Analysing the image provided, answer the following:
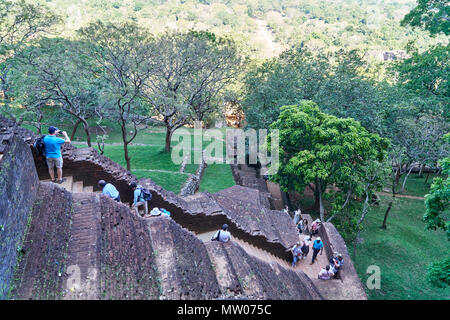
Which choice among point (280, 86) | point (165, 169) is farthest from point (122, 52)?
point (280, 86)

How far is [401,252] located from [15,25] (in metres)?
28.7

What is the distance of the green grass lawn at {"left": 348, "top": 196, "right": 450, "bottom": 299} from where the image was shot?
1282 centimetres

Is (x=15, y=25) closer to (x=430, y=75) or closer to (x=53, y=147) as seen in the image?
(x=53, y=147)

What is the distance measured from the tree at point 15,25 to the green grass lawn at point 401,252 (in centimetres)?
2323

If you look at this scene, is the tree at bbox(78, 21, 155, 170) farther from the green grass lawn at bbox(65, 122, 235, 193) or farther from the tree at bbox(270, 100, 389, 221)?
the tree at bbox(270, 100, 389, 221)

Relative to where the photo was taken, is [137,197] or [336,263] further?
[336,263]

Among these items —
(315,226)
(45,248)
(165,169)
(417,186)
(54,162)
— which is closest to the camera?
(45,248)

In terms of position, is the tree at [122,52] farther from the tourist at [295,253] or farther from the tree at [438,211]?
the tree at [438,211]

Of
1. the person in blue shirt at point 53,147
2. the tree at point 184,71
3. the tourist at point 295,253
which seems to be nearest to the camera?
the person in blue shirt at point 53,147

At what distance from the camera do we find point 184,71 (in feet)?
71.4

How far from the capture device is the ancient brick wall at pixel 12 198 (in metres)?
4.90

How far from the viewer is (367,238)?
17.2 m

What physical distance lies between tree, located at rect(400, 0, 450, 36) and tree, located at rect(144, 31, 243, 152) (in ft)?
54.9
